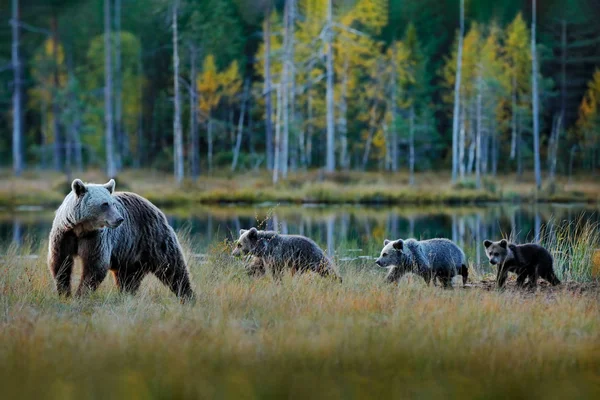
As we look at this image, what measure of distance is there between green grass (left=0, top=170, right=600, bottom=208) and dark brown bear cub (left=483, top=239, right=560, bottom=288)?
2181 centimetres

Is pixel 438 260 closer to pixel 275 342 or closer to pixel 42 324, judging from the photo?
pixel 275 342

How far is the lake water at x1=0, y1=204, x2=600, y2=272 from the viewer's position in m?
16.8

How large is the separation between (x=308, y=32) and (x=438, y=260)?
34779 millimetres

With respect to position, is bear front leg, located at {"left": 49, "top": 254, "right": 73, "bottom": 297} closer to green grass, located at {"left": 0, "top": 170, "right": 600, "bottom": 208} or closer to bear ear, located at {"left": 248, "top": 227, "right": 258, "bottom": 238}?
bear ear, located at {"left": 248, "top": 227, "right": 258, "bottom": 238}

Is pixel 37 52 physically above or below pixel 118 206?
above

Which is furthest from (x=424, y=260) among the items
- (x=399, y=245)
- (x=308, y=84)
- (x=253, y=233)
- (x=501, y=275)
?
(x=308, y=84)

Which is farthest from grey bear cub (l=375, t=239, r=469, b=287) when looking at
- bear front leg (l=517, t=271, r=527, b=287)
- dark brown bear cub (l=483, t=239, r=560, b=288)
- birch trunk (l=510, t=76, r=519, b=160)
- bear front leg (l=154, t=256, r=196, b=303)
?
birch trunk (l=510, t=76, r=519, b=160)

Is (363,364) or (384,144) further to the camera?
(384,144)

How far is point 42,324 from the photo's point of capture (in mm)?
6621

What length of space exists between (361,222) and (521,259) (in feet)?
44.8

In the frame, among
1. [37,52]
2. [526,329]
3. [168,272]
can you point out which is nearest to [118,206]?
[168,272]

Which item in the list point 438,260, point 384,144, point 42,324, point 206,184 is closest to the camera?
point 42,324

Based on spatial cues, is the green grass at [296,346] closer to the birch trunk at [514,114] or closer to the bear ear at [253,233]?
the bear ear at [253,233]

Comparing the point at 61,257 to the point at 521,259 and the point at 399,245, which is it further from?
the point at 521,259
